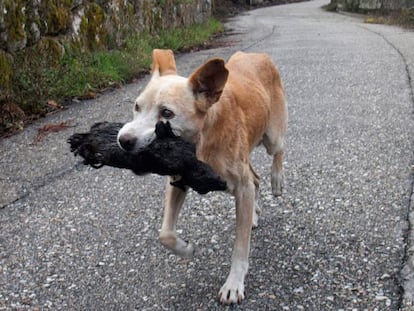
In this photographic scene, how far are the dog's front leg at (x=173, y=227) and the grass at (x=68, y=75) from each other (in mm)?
3609

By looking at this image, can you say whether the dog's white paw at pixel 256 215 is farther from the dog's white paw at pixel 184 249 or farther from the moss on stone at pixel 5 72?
the moss on stone at pixel 5 72

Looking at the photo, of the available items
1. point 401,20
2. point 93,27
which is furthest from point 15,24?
point 401,20

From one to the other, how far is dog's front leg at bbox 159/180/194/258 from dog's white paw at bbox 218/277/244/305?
33 centimetres

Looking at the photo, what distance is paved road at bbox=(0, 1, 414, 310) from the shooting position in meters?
3.39

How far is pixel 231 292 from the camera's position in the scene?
3.28 m

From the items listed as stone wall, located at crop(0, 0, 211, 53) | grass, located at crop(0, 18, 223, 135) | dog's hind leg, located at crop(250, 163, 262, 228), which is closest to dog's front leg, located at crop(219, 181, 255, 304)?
dog's hind leg, located at crop(250, 163, 262, 228)

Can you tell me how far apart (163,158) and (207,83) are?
0.50 metres

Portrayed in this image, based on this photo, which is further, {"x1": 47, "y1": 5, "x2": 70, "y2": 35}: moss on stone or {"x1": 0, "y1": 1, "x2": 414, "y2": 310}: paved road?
{"x1": 47, "y1": 5, "x2": 70, "y2": 35}: moss on stone

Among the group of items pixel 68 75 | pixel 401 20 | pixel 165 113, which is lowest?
pixel 401 20

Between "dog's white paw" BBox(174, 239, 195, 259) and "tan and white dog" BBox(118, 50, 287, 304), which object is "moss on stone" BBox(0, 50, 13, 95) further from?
"dog's white paw" BBox(174, 239, 195, 259)

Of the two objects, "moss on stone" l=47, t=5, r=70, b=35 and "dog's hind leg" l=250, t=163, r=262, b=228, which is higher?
"moss on stone" l=47, t=5, r=70, b=35

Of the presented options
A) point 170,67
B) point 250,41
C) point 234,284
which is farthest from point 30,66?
point 250,41

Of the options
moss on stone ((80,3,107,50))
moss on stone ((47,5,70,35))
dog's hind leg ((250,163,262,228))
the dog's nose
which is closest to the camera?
the dog's nose

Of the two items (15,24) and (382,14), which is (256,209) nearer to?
(15,24)
